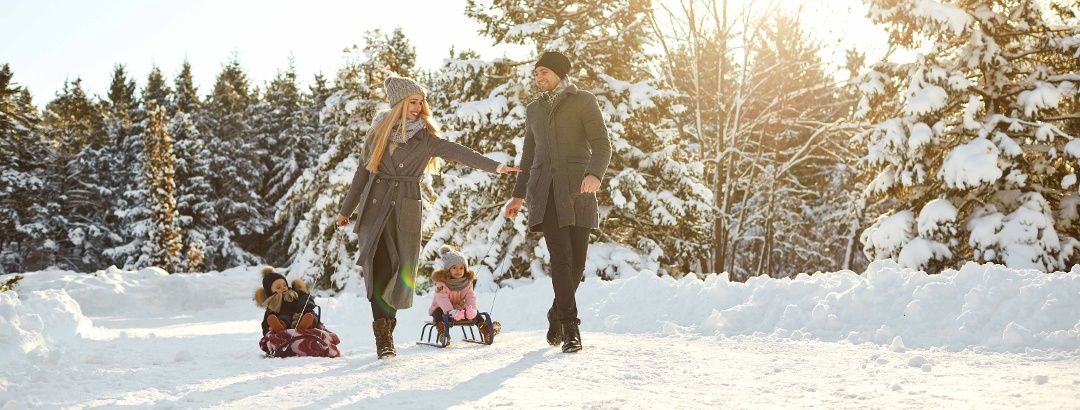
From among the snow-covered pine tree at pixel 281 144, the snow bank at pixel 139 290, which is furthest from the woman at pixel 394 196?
the snow-covered pine tree at pixel 281 144

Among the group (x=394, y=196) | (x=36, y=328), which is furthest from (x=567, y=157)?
(x=36, y=328)

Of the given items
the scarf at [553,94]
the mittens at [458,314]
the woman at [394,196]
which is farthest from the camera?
the mittens at [458,314]

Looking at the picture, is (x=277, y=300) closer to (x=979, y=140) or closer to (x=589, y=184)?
(x=589, y=184)

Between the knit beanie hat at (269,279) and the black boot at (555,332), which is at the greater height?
the knit beanie hat at (269,279)

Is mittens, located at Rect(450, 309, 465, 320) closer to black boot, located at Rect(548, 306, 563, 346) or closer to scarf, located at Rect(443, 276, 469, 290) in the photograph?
scarf, located at Rect(443, 276, 469, 290)

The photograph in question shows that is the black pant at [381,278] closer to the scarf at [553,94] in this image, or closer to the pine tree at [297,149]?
the scarf at [553,94]

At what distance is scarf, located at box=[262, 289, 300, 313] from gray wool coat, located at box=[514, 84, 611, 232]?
2.19m

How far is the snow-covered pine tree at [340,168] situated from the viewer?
78.9ft

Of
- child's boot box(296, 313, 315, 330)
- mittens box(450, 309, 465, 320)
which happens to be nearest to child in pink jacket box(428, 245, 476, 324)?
mittens box(450, 309, 465, 320)

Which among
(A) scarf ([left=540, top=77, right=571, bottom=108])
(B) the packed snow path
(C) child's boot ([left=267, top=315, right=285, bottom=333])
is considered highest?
(A) scarf ([left=540, top=77, right=571, bottom=108])

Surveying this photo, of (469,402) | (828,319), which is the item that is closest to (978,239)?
(828,319)

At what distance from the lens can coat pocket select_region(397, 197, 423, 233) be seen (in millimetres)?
6211

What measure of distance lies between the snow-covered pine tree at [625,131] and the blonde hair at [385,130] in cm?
952

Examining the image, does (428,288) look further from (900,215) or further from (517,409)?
(517,409)
